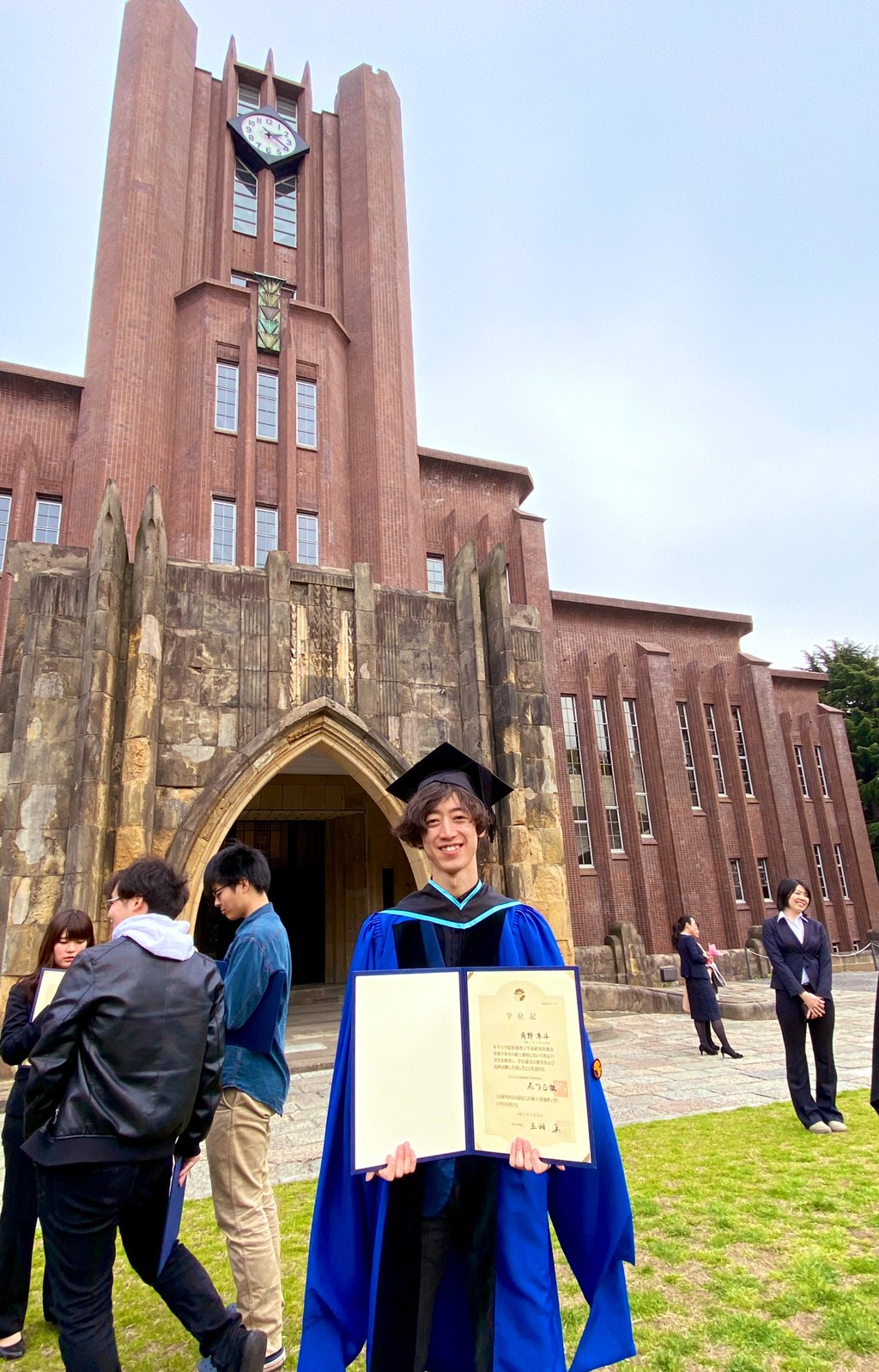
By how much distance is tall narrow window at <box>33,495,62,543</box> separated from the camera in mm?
17609

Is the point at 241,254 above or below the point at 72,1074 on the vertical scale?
above

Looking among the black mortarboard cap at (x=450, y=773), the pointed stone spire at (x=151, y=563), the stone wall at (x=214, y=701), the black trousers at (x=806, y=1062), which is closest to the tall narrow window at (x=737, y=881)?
the stone wall at (x=214, y=701)

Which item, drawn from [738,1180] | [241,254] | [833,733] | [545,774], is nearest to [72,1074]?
[738,1180]

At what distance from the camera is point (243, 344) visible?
19.5 meters

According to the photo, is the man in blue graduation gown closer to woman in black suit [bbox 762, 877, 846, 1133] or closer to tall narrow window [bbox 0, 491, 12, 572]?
woman in black suit [bbox 762, 877, 846, 1133]

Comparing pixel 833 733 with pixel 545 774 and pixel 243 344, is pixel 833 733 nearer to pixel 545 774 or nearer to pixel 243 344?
pixel 545 774

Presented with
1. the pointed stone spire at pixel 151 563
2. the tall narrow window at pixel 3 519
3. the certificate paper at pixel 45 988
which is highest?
the tall narrow window at pixel 3 519

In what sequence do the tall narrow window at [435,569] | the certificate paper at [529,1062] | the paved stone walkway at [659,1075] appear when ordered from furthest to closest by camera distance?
the tall narrow window at [435,569] < the paved stone walkway at [659,1075] < the certificate paper at [529,1062]

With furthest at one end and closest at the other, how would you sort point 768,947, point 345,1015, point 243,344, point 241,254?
point 241,254, point 243,344, point 768,947, point 345,1015

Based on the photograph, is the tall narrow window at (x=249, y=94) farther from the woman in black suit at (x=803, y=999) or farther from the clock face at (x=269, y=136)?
the woman in black suit at (x=803, y=999)

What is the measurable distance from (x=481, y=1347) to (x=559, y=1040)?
38.6 inches

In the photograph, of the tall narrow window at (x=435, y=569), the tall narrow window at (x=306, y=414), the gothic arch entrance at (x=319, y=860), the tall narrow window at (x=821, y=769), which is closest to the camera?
the gothic arch entrance at (x=319, y=860)

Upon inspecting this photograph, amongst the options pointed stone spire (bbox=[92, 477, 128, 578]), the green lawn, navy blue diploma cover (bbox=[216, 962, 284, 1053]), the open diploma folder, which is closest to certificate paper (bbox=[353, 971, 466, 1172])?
the open diploma folder

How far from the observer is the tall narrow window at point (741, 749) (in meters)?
26.0
